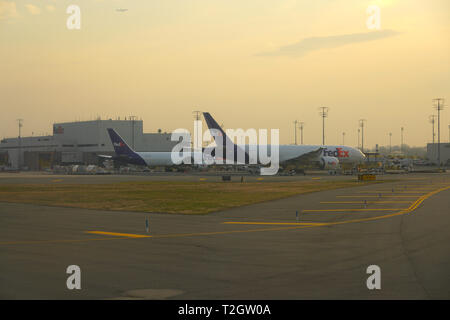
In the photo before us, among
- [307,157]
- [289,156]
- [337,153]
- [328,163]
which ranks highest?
[337,153]

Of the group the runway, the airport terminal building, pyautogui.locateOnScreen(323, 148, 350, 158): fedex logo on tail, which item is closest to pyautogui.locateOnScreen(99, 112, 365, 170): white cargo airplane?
pyautogui.locateOnScreen(323, 148, 350, 158): fedex logo on tail

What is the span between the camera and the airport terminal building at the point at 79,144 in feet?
538

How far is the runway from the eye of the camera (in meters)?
11.5

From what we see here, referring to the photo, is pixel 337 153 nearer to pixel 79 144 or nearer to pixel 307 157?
pixel 307 157

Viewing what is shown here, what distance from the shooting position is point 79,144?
555 feet

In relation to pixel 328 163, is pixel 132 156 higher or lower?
higher

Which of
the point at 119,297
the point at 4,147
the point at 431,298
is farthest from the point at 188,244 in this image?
the point at 4,147

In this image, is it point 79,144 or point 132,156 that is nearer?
point 132,156

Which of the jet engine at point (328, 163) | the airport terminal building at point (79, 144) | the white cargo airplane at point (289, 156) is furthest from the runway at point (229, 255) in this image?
the airport terminal building at point (79, 144)

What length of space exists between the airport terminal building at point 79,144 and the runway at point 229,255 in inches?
5460

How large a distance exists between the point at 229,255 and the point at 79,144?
6314 inches

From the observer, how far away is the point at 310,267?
13914 mm

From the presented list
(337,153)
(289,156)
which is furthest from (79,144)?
(337,153)

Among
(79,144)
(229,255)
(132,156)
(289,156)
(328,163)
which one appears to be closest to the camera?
(229,255)
